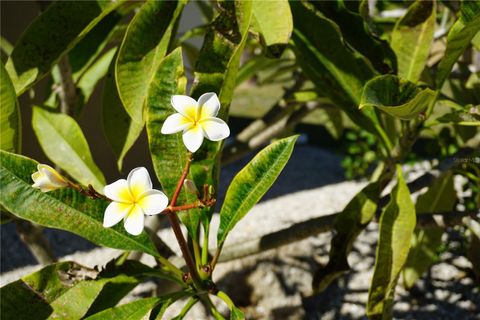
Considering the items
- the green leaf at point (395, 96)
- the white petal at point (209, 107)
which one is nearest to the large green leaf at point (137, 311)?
the white petal at point (209, 107)

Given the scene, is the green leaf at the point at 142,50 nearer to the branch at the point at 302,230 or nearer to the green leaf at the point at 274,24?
the green leaf at the point at 274,24

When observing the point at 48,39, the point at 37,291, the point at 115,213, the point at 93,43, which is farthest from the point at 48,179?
the point at 93,43

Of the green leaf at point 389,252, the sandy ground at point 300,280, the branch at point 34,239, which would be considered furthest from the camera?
the sandy ground at point 300,280

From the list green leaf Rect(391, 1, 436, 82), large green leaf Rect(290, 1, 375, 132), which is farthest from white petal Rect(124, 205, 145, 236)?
green leaf Rect(391, 1, 436, 82)

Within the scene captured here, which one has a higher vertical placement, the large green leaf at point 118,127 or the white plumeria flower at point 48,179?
the white plumeria flower at point 48,179

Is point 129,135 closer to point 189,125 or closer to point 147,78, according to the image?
point 147,78
